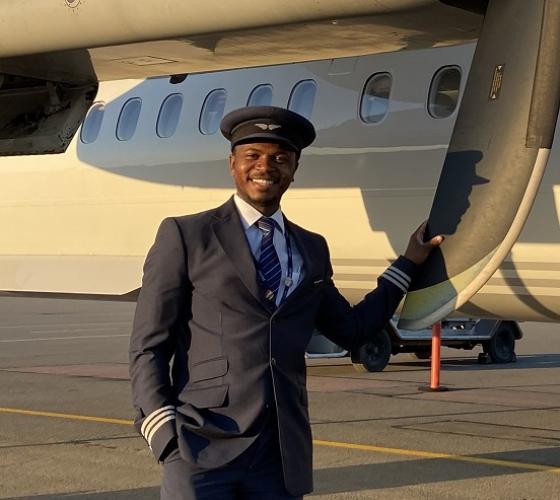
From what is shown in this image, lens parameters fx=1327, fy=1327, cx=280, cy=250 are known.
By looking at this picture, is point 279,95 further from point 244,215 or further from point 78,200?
point 244,215

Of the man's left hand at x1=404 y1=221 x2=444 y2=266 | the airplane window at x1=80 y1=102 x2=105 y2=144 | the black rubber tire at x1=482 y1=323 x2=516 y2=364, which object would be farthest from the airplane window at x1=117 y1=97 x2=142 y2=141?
the black rubber tire at x1=482 y1=323 x2=516 y2=364

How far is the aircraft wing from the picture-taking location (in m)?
6.98

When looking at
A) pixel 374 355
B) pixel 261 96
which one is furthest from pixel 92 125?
pixel 374 355

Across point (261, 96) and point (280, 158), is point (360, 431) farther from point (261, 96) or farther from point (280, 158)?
point (280, 158)

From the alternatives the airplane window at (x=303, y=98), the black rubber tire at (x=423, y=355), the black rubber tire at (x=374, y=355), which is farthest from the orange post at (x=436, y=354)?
the airplane window at (x=303, y=98)

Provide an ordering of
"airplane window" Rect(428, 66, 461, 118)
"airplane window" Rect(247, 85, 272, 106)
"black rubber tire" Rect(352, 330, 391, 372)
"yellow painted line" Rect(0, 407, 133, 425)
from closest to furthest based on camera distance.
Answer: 1. "airplane window" Rect(428, 66, 461, 118)
2. "airplane window" Rect(247, 85, 272, 106)
3. "yellow painted line" Rect(0, 407, 133, 425)
4. "black rubber tire" Rect(352, 330, 391, 372)

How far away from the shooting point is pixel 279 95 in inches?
421

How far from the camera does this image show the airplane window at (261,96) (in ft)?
35.4

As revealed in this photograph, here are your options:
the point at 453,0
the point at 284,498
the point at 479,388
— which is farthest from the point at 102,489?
the point at 479,388

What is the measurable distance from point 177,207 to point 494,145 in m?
4.47

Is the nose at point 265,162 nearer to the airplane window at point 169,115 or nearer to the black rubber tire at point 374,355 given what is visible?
the airplane window at point 169,115

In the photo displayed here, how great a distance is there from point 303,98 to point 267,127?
247 inches

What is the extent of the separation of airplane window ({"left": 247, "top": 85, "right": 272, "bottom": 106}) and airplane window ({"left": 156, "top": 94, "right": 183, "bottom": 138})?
98 cm

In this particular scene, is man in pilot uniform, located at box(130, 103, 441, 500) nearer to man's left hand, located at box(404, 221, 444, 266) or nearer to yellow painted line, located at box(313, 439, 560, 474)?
man's left hand, located at box(404, 221, 444, 266)
